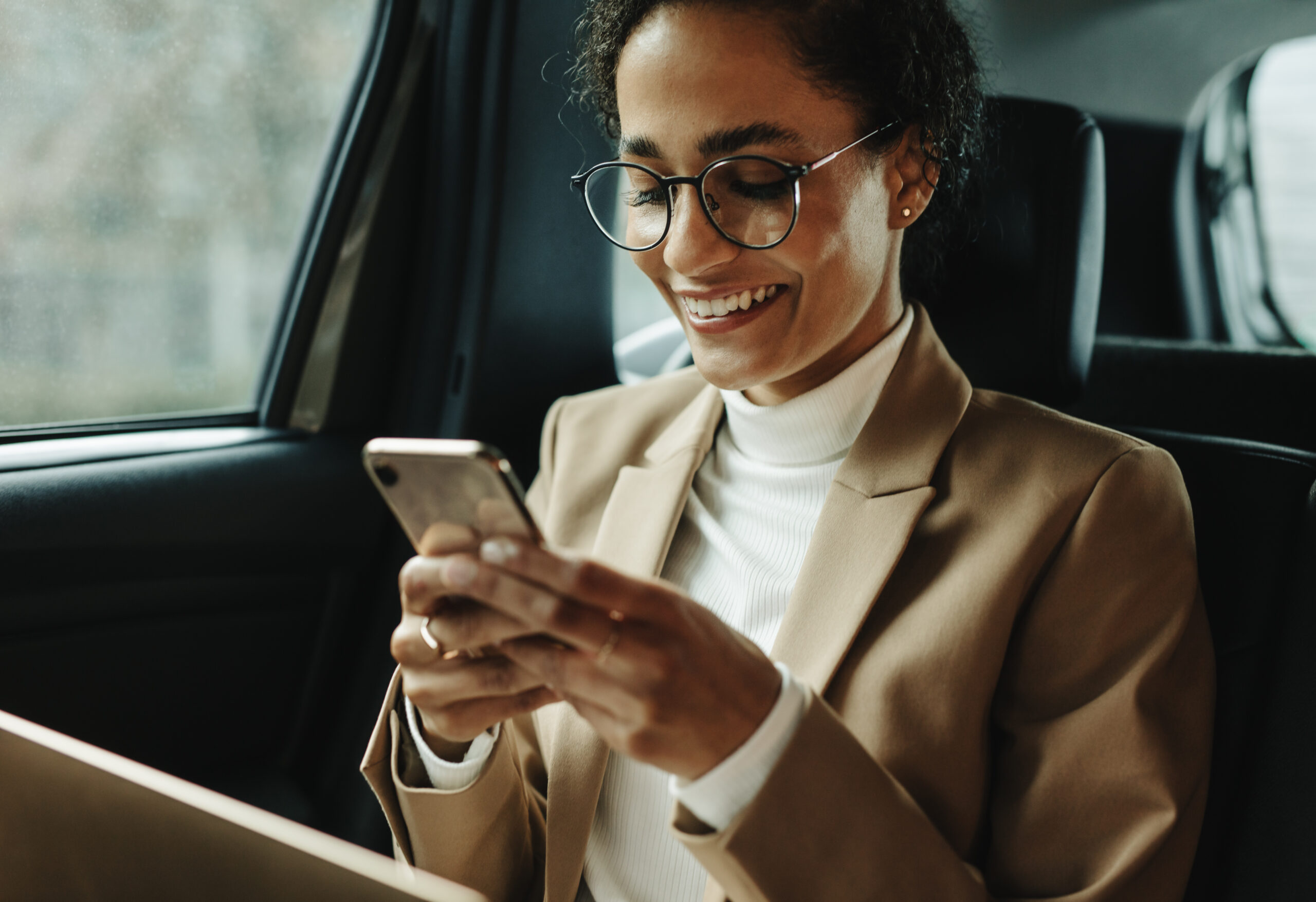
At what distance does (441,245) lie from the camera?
67.9 inches

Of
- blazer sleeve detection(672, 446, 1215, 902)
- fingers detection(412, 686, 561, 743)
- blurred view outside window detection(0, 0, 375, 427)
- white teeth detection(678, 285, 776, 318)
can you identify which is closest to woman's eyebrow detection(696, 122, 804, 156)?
white teeth detection(678, 285, 776, 318)

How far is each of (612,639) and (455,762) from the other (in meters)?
0.44

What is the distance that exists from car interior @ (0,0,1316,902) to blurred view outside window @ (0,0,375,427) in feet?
0.09

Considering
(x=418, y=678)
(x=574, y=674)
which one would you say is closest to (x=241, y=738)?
(x=418, y=678)

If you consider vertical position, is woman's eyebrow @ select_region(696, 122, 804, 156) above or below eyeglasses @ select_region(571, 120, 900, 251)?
above

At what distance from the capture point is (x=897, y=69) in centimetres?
110

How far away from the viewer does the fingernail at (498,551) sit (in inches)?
25.9

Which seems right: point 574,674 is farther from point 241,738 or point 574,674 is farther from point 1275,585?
point 241,738

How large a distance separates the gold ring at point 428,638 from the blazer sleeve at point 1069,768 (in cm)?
23

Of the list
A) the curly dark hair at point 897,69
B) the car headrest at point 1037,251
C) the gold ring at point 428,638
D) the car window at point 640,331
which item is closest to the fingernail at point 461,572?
the gold ring at point 428,638

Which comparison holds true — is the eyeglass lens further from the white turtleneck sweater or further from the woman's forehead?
the white turtleneck sweater

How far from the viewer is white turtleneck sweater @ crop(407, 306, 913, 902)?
42.3 inches

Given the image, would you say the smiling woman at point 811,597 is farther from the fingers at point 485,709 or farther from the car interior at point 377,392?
the car interior at point 377,392

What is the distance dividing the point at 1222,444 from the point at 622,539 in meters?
0.69
